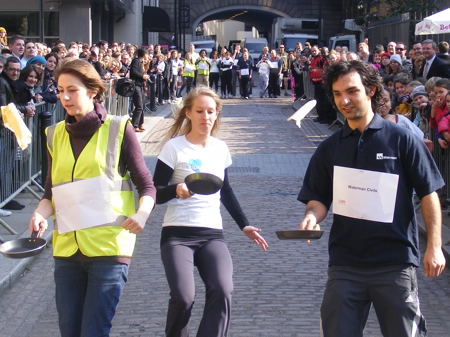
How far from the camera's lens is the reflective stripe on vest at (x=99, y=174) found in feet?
13.9

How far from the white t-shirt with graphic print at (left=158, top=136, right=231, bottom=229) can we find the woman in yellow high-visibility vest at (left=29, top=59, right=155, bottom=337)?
563mm

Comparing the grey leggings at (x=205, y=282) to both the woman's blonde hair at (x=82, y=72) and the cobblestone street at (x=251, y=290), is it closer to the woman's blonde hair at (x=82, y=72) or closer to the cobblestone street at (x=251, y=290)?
the woman's blonde hair at (x=82, y=72)

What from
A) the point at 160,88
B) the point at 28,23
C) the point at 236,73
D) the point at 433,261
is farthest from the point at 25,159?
the point at 236,73

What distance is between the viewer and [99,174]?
4.28 m

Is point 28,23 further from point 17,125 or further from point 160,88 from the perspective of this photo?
point 17,125

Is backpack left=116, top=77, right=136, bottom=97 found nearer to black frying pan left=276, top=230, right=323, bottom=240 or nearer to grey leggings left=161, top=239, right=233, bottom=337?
grey leggings left=161, top=239, right=233, bottom=337

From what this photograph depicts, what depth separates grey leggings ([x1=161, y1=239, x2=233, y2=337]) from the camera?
15.3 feet

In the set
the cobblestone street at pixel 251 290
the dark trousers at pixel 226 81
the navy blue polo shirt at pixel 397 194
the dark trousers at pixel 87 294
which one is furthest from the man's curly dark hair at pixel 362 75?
the dark trousers at pixel 226 81

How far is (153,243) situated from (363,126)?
520 centimetres

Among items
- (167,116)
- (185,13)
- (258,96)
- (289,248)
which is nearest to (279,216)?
(289,248)

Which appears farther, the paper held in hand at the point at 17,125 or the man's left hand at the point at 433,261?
the paper held in hand at the point at 17,125

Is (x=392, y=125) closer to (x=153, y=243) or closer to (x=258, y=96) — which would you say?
(x=153, y=243)

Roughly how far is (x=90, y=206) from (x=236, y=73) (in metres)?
30.9

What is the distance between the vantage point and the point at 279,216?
10.6 meters
